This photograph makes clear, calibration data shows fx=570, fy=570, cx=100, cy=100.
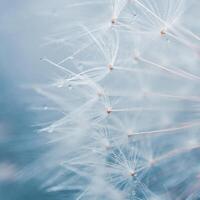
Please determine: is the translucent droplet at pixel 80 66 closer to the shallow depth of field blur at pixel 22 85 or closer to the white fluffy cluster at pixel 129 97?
the white fluffy cluster at pixel 129 97

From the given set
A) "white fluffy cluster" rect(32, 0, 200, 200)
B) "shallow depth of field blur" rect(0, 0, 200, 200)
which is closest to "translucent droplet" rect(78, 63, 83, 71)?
"white fluffy cluster" rect(32, 0, 200, 200)

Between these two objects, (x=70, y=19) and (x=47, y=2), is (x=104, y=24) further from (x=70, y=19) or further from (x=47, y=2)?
(x=47, y=2)

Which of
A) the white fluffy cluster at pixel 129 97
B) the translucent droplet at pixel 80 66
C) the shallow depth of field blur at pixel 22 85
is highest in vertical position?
the shallow depth of field blur at pixel 22 85

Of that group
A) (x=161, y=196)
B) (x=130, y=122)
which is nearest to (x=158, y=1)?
(x=130, y=122)

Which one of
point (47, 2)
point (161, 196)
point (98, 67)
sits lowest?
point (161, 196)

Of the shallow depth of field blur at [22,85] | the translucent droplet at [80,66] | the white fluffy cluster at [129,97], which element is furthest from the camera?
the shallow depth of field blur at [22,85]

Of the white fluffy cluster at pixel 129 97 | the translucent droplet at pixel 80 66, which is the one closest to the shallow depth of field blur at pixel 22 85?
the white fluffy cluster at pixel 129 97
